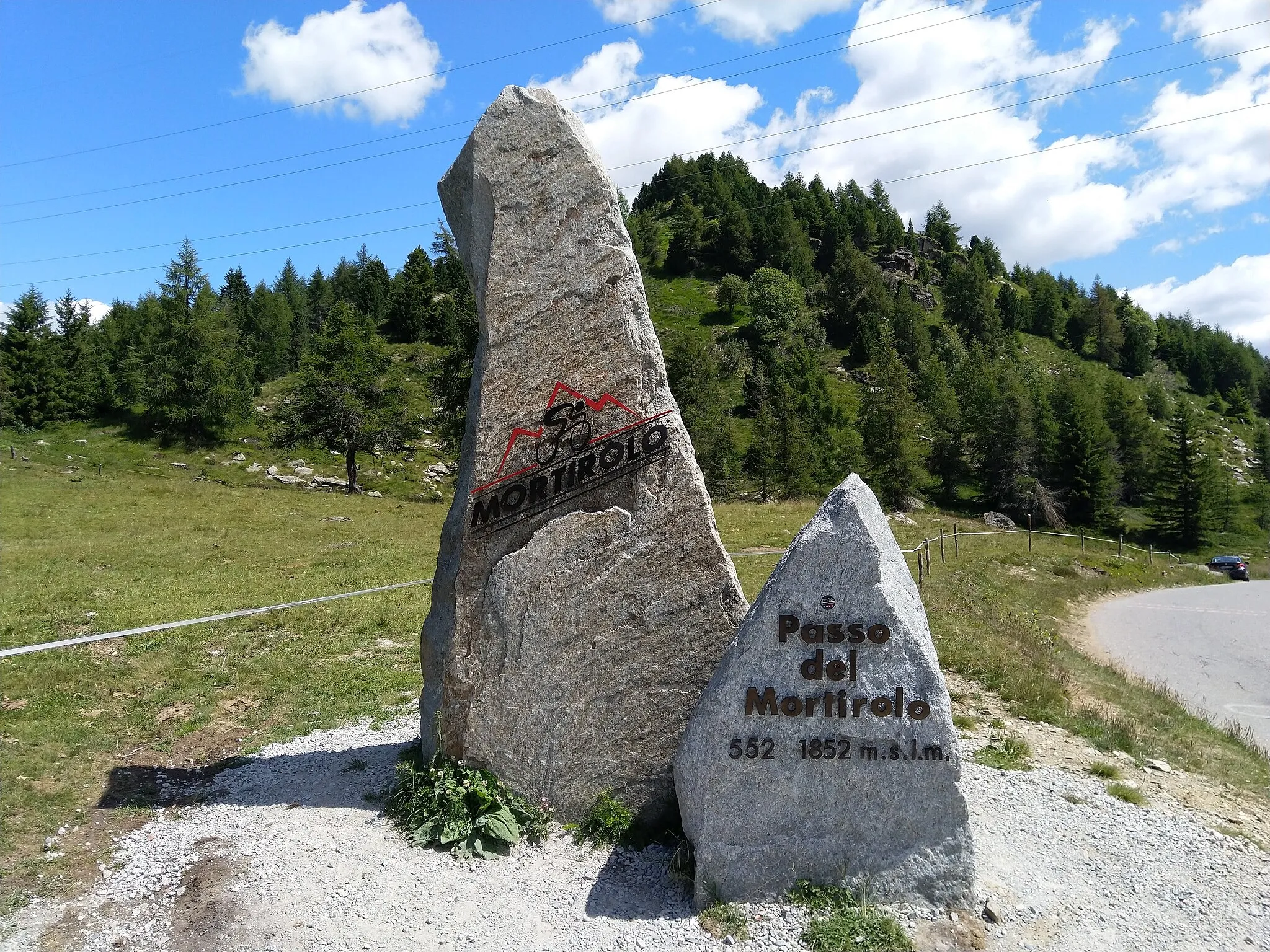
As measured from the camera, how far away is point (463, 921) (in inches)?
234

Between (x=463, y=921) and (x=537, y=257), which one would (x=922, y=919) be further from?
(x=537, y=257)

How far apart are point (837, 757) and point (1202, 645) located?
63.2 feet

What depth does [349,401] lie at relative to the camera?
4512cm

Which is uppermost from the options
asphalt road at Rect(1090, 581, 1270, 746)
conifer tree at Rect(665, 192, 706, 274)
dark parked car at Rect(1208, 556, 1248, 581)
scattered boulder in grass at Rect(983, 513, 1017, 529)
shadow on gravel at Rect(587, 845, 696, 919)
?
conifer tree at Rect(665, 192, 706, 274)

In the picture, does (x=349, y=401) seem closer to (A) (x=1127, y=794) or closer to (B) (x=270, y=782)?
(B) (x=270, y=782)

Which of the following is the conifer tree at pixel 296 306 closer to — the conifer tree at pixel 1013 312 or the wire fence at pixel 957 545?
the wire fence at pixel 957 545

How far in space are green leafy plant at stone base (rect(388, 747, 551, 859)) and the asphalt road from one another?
38.0 feet

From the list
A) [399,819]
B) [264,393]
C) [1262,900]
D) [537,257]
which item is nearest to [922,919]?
[1262,900]

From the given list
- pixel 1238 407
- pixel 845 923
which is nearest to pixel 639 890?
pixel 845 923

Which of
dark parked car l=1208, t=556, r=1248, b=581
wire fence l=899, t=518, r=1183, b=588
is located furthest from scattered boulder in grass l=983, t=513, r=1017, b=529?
dark parked car l=1208, t=556, r=1248, b=581

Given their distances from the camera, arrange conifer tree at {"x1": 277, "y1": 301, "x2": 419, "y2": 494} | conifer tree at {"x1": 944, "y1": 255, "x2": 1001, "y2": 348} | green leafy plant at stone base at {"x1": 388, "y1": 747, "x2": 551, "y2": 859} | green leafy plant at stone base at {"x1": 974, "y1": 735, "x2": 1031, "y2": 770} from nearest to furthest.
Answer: green leafy plant at stone base at {"x1": 388, "y1": 747, "x2": 551, "y2": 859}
green leafy plant at stone base at {"x1": 974, "y1": 735, "x2": 1031, "y2": 770}
conifer tree at {"x1": 277, "y1": 301, "x2": 419, "y2": 494}
conifer tree at {"x1": 944, "y1": 255, "x2": 1001, "y2": 348}

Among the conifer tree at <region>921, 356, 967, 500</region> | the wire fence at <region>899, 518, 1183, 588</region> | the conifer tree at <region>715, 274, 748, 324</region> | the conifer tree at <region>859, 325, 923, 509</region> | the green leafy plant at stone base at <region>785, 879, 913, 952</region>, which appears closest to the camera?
the green leafy plant at stone base at <region>785, 879, 913, 952</region>

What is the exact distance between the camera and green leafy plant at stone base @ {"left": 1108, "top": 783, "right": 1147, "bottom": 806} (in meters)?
8.35

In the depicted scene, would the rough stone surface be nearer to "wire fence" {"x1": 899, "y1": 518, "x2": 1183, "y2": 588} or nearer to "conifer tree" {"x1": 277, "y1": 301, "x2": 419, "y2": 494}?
"wire fence" {"x1": 899, "y1": 518, "x2": 1183, "y2": 588}
